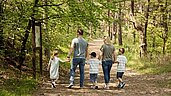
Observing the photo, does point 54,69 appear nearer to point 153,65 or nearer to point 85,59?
point 85,59

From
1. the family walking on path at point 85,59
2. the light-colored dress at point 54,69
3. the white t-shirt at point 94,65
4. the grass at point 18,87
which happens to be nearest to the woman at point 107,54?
the family walking on path at point 85,59

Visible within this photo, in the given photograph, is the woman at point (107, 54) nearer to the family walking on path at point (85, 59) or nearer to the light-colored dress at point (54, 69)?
the family walking on path at point (85, 59)

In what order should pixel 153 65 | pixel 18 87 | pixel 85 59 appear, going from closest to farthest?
pixel 18 87 < pixel 85 59 < pixel 153 65

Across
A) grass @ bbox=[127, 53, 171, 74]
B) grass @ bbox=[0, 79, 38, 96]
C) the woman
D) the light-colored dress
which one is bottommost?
grass @ bbox=[127, 53, 171, 74]

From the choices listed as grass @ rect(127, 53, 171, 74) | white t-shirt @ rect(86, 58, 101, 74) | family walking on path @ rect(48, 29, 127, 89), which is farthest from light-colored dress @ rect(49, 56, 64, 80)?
grass @ rect(127, 53, 171, 74)

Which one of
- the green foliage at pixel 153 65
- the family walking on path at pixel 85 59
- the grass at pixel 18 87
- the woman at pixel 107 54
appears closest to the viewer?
the grass at pixel 18 87

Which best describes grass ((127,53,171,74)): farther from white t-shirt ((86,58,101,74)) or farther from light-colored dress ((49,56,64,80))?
light-colored dress ((49,56,64,80))

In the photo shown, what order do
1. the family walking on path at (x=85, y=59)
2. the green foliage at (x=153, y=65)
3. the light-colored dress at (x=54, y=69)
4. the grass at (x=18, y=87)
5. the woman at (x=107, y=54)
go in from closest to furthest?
the grass at (x=18, y=87)
the family walking on path at (x=85, y=59)
the woman at (x=107, y=54)
the light-colored dress at (x=54, y=69)
the green foliage at (x=153, y=65)

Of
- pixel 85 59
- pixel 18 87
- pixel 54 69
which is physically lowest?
pixel 18 87

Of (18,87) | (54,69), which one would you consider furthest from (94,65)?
(18,87)

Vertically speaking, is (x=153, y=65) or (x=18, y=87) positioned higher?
(x=18, y=87)

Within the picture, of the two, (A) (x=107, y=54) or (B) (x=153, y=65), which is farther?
(B) (x=153, y=65)

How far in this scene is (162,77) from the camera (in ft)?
53.6

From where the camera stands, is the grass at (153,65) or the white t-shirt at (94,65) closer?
the white t-shirt at (94,65)
